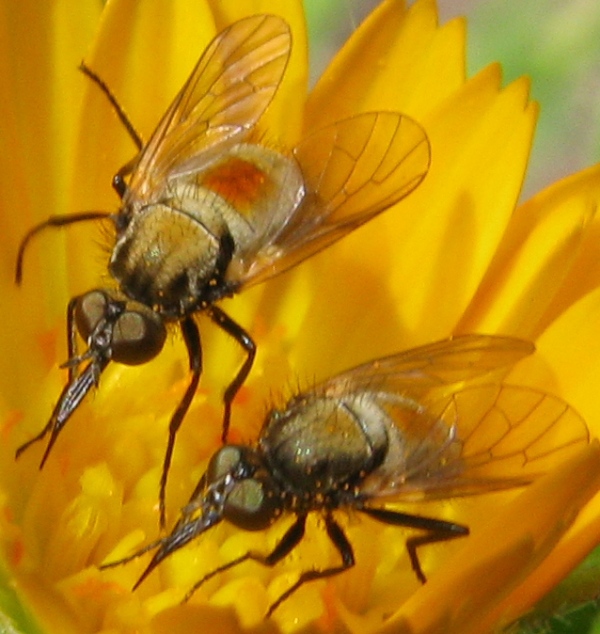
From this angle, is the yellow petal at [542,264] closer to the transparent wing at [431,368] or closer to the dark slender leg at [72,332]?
the transparent wing at [431,368]

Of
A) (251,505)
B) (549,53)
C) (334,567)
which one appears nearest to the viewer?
(251,505)

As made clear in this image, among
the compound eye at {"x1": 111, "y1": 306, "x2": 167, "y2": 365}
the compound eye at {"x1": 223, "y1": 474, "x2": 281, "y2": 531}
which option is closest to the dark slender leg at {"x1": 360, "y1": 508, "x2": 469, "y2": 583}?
the compound eye at {"x1": 223, "y1": 474, "x2": 281, "y2": 531}

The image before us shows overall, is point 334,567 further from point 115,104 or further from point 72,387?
point 115,104

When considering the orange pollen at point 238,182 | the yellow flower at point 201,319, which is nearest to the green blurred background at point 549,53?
the yellow flower at point 201,319

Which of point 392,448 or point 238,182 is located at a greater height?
point 238,182

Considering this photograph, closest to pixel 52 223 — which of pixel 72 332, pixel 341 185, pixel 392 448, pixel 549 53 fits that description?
pixel 72 332

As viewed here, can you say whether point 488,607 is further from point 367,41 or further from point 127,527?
point 367,41

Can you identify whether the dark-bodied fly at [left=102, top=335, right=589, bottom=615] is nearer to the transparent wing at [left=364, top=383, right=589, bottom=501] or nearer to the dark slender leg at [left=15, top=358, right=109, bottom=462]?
the transparent wing at [left=364, top=383, right=589, bottom=501]
